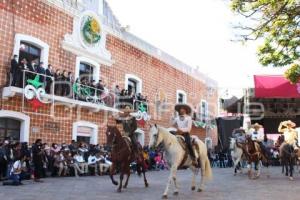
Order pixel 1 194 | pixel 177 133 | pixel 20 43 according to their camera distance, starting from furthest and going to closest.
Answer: pixel 20 43 → pixel 177 133 → pixel 1 194

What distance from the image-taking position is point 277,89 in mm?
22547

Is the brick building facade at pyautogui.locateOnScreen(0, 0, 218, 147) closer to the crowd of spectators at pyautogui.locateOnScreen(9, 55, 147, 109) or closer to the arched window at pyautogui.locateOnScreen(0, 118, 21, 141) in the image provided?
the arched window at pyautogui.locateOnScreen(0, 118, 21, 141)

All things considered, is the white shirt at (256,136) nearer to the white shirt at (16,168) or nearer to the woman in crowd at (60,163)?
the woman in crowd at (60,163)

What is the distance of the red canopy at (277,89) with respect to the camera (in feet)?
73.9

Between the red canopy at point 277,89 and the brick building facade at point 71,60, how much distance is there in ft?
23.9

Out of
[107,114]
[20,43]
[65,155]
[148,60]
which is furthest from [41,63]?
[148,60]

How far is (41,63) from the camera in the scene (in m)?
18.2

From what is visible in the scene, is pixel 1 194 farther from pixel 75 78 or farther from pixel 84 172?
pixel 75 78

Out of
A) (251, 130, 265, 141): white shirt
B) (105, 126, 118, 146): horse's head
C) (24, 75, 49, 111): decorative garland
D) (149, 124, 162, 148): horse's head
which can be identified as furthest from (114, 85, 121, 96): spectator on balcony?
(149, 124, 162, 148): horse's head

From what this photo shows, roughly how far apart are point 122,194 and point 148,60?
17.0m

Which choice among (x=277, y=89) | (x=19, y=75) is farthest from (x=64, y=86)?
(x=277, y=89)

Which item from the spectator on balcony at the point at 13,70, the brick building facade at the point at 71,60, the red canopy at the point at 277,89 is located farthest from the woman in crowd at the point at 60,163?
the red canopy at the point at 277,89

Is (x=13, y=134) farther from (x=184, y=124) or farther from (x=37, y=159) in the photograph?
(x=184, y=124)

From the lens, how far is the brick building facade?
17.1 metres
